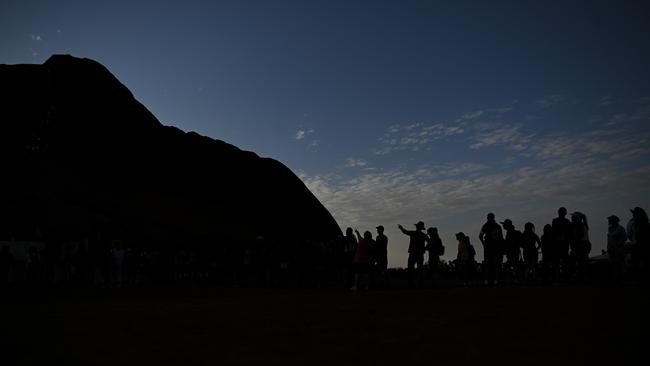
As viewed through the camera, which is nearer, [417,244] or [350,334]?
[350,334]

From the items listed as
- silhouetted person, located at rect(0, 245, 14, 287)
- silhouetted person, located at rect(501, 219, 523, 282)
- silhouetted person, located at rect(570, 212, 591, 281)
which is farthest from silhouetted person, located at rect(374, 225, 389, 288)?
silhouetted person, located at rect(0, 245, 14, 287)

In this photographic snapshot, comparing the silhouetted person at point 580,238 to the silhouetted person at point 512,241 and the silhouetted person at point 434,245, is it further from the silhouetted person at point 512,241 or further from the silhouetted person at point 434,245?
the silhouetted person at point 434,245

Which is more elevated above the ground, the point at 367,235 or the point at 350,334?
the point at 367,235

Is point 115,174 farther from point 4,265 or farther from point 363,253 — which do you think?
point 363,253

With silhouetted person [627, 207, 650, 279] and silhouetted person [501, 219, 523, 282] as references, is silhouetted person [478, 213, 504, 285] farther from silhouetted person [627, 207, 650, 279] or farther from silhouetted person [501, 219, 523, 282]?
silhouetted person [627, 207, 650, 279]

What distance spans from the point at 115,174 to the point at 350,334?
57.8 m

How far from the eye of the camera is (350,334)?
5.00 metres

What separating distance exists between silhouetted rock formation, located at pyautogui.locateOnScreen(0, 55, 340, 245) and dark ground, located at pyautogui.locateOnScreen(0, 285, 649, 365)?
1426 inches

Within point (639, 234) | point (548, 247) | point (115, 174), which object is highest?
point (115, 174)

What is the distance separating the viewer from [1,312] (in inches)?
318

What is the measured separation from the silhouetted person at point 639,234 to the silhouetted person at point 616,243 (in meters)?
0.23

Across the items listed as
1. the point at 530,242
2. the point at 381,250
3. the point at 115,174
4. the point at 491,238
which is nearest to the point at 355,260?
the point at 381,250

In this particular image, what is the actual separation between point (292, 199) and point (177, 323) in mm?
76103

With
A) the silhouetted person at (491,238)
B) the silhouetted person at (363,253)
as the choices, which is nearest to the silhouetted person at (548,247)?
the silhouetted person at (491,238)
